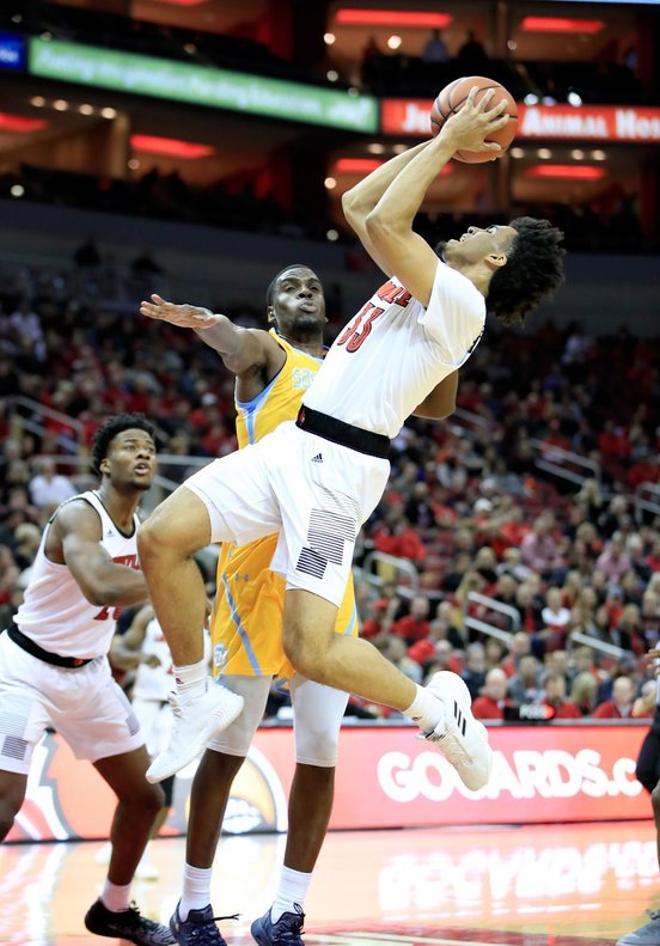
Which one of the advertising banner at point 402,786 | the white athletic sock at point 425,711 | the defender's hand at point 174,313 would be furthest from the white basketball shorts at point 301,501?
the advertising banner at point 402,786

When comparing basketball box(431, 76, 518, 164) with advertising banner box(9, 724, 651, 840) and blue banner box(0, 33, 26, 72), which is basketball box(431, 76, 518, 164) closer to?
advertising banner box(9, 724, 651, 840)

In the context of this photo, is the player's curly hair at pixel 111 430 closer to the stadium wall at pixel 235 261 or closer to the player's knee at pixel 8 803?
the player's knee at pixel 8 803

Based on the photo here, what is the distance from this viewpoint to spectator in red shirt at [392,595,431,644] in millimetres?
16609

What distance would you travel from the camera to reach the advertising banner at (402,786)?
37.6 feet

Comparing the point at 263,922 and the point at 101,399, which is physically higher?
the point at 101,399

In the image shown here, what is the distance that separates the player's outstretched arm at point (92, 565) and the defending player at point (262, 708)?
401mm

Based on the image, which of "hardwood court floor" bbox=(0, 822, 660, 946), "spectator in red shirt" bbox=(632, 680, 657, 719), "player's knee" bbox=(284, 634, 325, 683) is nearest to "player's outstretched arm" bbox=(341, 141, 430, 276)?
"player's knee" bbox=(284, 634, 325, 683)

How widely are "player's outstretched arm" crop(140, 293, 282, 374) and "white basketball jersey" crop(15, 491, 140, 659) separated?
121 centimetres

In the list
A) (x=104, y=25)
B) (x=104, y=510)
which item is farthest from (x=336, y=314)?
(x=104, y=510)

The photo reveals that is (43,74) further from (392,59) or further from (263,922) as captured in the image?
(263,922)

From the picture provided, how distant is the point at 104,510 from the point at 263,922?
2.12 metres

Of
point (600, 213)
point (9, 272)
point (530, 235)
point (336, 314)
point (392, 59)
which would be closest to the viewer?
point (530, 235)

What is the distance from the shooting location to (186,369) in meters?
24.3

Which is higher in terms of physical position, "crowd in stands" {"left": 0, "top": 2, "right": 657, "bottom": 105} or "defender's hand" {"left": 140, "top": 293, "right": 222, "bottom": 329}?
"crowd in stands" {"left": 0, "top": 2, "right": 657, "bottom": 105}
